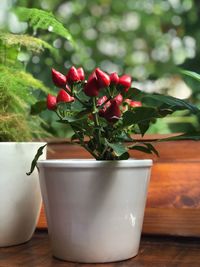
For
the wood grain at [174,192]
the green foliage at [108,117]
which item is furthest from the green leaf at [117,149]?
the wood grain at [174,192]

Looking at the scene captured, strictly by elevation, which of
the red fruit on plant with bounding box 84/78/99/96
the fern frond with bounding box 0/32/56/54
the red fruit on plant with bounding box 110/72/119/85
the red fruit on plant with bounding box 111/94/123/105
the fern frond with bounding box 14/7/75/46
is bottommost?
the red fruit on plant with bounding box 111/94/123/105

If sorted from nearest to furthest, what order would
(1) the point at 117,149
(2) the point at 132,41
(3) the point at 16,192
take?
(1) the point at 117,149 → (3) the point at 16,192 → (2) the point at 132,41

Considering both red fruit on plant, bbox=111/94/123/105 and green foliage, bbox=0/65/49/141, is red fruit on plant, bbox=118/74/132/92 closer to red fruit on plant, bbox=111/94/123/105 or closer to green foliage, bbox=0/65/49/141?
red fruit on plant, bbox=111/94/123/105

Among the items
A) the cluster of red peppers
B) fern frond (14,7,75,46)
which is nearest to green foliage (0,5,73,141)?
fern frond (14,7,75,46)

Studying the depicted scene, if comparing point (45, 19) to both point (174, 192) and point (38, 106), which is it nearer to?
point (38, 106)

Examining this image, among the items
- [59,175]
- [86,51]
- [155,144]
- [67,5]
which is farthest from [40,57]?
[59,175]

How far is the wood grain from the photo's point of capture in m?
0.66

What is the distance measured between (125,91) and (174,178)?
0.23m

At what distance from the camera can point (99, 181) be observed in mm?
528

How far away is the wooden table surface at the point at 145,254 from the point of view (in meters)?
0.53

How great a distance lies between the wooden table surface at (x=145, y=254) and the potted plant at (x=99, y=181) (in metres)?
0.02

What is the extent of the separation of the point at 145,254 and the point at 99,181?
13cm

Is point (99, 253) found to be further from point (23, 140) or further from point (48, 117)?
point (48, 117)

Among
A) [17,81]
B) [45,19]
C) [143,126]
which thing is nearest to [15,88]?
[17,81]
